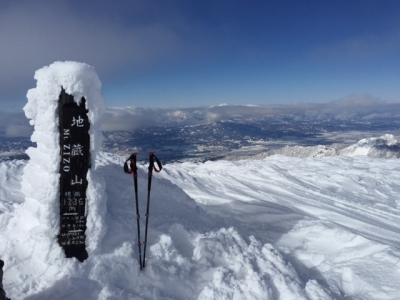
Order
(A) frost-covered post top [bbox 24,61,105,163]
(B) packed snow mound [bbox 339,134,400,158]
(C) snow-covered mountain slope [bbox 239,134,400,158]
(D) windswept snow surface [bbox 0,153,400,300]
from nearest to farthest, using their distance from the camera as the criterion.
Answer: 1. (A) frost-covered post top [bbox 24,61,105,163]
2. (D) windswept snow surface [bbox 0,153,400,300]
3. (C) snow-covered mountain slope [bbox 239,134,400,158]
4. (B) packed snow mound [bbox 339,134,400,158]

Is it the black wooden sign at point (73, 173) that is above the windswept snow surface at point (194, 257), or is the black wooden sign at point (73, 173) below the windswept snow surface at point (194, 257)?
above

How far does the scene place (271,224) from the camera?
31.4 feet

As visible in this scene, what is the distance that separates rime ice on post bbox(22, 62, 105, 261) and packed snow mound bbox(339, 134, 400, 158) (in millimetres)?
83250

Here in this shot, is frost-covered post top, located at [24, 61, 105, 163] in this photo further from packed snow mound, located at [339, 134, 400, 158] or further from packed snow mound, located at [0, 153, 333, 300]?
packed snow mound, located at [339, 134, 400, 158]

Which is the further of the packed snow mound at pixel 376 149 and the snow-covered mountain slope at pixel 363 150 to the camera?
the packed snow mound at pixel 376 149

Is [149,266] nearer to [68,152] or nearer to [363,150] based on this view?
[68,152]

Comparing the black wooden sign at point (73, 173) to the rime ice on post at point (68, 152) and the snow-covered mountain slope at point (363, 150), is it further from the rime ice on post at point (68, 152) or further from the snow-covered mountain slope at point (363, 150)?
the snow-covered mountain slope at point (363, 150)

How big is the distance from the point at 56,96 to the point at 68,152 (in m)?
1.04

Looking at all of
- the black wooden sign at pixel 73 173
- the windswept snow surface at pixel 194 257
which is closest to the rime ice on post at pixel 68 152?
the black wooden sign at pixel 73 173

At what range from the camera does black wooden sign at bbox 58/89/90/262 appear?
4922mm

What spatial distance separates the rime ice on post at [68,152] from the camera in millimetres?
4879

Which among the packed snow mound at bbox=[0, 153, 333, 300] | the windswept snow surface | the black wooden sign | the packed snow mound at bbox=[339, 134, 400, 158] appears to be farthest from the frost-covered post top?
the packed snow mound at bbox=[339, 134, 400, 158]

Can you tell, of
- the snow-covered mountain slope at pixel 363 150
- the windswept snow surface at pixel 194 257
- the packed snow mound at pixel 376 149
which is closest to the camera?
the windswept snow surface at pixel 194 257

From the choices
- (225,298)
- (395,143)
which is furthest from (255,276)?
(395,143)
